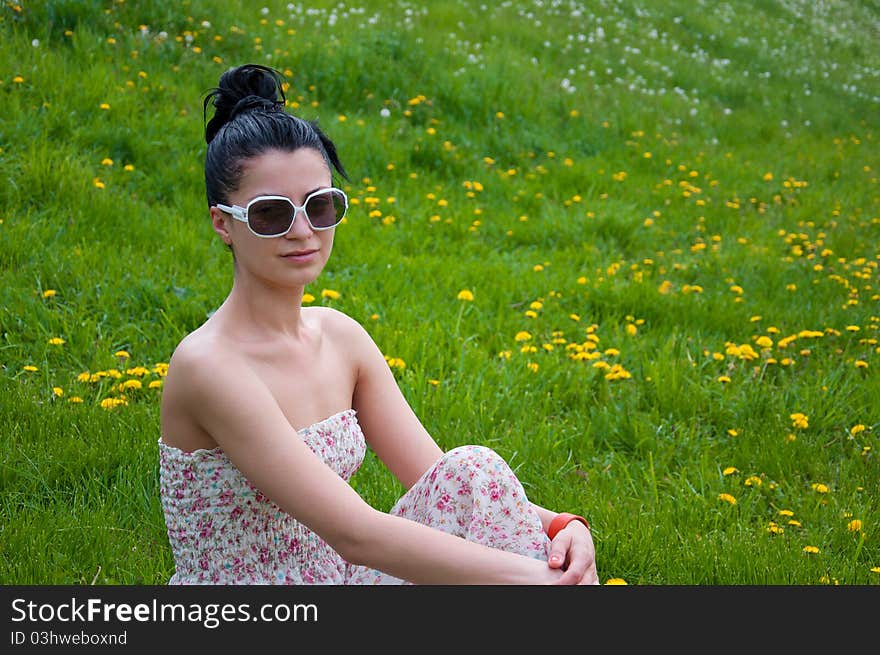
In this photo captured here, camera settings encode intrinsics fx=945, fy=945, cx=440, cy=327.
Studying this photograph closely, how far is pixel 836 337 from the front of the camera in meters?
5.07

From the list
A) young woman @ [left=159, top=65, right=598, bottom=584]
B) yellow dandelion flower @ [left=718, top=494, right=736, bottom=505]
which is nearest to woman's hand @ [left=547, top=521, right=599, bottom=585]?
young woman @ [left=159, top=65, right=598, bottom=584]

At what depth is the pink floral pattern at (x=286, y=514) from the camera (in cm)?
224

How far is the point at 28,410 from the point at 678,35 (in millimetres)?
10790

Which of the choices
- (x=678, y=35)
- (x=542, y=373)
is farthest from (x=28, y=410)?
(x=678, y=35)

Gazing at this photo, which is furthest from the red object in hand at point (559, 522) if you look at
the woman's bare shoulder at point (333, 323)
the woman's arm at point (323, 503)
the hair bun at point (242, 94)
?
the hair bun at point (242, 94)

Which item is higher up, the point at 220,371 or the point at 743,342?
the point at 220,371

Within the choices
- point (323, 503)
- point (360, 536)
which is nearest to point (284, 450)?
point (323, 503)

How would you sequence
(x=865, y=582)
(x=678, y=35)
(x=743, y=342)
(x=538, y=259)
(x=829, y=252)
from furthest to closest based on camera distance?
(x=678, y=35), (x=829, y=252), (x=538, y=259), (x=743, y=342), (x=865, y=582)

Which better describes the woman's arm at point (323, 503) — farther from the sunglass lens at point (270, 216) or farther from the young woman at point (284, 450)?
the sunglass lens at point (270, 216)

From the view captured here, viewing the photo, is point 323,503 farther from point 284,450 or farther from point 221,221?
point 221,221

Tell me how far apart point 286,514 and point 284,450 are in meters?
0.33

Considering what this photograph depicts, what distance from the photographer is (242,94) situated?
2.35m

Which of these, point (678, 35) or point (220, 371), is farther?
point (678, 35)
